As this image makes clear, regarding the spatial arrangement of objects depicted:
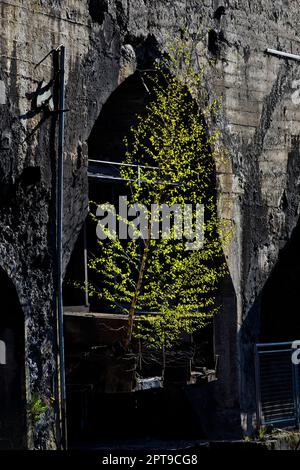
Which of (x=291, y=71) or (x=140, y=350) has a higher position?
Answer: (x=291, y=71)

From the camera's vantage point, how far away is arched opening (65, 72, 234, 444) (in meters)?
13.8

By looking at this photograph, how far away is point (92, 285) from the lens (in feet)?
48.6

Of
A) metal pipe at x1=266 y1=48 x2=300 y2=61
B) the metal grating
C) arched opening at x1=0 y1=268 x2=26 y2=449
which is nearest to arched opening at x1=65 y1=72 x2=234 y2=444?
the metal grating

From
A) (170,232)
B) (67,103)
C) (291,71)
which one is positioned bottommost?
(170,232)

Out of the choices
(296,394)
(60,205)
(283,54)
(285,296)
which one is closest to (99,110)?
(60,205)

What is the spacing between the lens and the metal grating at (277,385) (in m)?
16.2

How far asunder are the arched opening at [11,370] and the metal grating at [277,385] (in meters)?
4.17

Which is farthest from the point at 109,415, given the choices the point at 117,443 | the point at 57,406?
the point at 57,406

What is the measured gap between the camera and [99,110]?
14.1 metres

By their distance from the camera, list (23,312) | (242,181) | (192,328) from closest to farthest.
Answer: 1. (23,312)
2. (192,328)
3. (242,181)

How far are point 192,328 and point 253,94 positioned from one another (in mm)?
3211

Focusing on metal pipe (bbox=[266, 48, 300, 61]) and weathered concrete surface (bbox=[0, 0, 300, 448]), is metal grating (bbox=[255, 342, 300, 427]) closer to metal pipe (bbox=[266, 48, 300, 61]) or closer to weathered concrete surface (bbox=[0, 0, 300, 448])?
weathered concrete surface (bbox=[0, 0, 300, 448])

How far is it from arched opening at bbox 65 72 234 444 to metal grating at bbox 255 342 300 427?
0.74 m

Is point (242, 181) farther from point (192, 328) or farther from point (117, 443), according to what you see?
point (117, 443)
